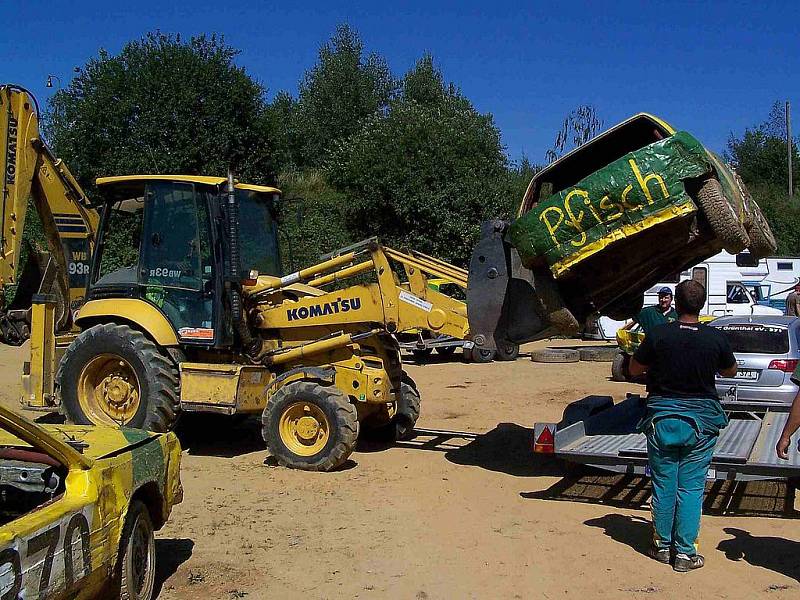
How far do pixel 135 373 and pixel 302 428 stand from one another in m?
1.95

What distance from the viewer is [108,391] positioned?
9.77 metres

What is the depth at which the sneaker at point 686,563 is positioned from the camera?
5.99m

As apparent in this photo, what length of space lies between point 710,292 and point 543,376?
10.7 metres

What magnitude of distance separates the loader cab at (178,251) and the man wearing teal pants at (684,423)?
5.07 m

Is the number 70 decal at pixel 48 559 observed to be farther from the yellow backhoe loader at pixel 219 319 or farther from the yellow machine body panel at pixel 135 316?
the yellow machine body panel at pixel 135 316

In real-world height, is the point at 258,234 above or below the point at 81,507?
above

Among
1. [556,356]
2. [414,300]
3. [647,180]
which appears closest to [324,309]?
[414,300]

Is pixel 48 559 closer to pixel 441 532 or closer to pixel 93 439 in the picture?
pixel 93 439

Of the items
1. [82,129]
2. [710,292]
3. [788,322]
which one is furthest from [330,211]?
[788,322]

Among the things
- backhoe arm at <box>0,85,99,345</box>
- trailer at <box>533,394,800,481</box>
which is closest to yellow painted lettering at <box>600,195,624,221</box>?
trailer at <box>533,394,800,481</box>

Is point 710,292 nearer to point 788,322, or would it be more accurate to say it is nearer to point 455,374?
point 455,374

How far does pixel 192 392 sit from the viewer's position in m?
9.45

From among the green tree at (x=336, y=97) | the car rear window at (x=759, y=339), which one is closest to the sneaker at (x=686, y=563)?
the car rear window at (x=759, y=339)

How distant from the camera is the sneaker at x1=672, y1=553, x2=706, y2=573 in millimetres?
5988
